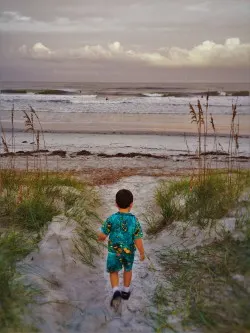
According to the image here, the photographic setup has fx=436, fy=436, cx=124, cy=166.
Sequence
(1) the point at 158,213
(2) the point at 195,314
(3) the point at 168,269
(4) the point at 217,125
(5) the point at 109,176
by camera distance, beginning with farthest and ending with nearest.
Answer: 1. (4) the point at 217,125
2. (5) the point at 109,176
3. (1) the point at 158,213
4. (3) the point at 168,269
5. (2) the point at 195,314

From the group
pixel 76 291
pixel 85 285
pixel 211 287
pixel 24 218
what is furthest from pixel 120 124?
pixel 211 287

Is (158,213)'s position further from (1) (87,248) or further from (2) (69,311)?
(2) (69,311)

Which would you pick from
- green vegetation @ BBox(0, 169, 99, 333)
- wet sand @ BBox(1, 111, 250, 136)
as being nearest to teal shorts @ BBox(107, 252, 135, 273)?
green vegetation @ BBox(0, 169, 99, 333)

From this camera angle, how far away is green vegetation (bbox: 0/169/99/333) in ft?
9.44

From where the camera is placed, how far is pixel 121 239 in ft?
11.7

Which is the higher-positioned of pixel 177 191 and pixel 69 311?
pixel 177 191

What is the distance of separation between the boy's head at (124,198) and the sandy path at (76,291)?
75 cm

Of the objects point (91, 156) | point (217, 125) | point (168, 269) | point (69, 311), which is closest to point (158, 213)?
A: point (168, 269)

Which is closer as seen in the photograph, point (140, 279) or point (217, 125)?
point (140, 279)

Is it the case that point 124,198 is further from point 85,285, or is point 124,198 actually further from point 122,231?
point 85,285

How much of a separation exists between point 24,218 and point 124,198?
151cm

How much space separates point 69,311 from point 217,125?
14692 mm

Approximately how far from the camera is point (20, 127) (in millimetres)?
15648

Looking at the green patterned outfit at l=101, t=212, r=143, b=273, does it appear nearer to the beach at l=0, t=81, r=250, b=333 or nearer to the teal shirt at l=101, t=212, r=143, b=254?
the teal shirt at l=101, t=212, r=143, b=254
